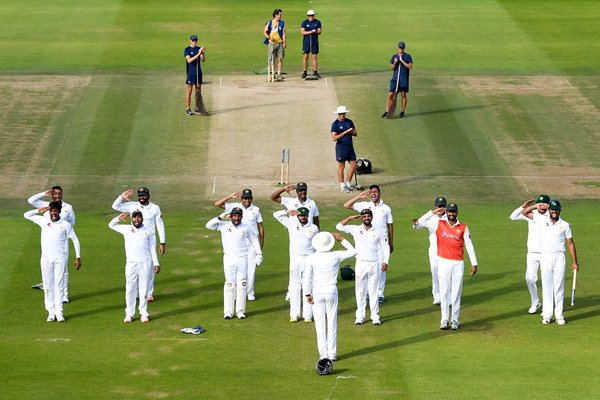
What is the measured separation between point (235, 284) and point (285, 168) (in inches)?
455

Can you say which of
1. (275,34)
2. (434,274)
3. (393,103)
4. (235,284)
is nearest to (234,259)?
(235,284)

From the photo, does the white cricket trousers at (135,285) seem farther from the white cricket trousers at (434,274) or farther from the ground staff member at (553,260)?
the ground staff member at (553,260)

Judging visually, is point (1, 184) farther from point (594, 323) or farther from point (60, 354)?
point (594, 323)

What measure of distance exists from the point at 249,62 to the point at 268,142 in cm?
934

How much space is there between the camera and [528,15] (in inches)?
2128

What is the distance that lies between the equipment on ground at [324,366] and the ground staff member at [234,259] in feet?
11.2

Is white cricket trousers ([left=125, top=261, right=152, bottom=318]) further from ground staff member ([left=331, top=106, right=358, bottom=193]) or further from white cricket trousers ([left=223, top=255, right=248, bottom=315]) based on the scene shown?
ground staff member ([left=331, top=106, right=358, bottom=193])

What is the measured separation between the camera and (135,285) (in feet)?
79.5

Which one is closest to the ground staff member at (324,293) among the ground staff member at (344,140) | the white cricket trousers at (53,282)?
the white cricket trousers at (53,282)

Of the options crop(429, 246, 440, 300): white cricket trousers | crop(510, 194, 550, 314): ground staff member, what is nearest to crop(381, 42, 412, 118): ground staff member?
crop(429, 246, 440, 300): white cricket trousers

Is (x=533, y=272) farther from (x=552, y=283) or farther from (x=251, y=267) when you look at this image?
(x=251, y=267)

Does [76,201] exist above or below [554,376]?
below

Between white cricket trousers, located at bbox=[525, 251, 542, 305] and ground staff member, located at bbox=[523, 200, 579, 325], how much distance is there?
0.20 meters

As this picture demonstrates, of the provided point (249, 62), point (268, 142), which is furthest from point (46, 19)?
point (268, 142)
